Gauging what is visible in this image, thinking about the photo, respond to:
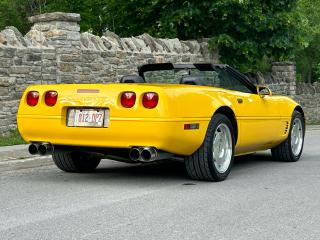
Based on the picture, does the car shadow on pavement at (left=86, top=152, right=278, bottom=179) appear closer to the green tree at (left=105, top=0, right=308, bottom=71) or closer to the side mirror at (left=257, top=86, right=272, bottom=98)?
the side mirror at (left=257, top=86, right=272, bottom=98)

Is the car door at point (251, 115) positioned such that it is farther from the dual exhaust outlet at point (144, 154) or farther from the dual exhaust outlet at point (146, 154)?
the dual exhaust outlet at point (144, 154)

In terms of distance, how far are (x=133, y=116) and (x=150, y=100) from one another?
24cm

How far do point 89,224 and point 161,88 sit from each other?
209 centimetres

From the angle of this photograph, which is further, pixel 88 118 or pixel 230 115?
pixel 230 115

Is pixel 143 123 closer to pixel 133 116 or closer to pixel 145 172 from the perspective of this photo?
pixel 133 116

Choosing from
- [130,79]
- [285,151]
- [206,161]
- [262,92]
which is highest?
[130,79]

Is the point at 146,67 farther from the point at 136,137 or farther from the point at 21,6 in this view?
the point at 21,6

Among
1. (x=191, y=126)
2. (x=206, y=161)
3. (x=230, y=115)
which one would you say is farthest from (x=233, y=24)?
(x=191, y=126)

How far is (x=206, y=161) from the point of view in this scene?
701 cm

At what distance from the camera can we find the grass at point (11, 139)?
37.6ft

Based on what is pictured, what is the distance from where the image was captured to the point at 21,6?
3300 centimetres

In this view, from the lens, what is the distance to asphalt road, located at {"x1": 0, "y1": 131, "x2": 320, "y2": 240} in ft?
15.7

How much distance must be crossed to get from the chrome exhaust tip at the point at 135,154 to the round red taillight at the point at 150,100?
0.46 metres

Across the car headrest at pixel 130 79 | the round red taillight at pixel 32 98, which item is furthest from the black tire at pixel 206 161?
the round red taillight at pixel 32 98
